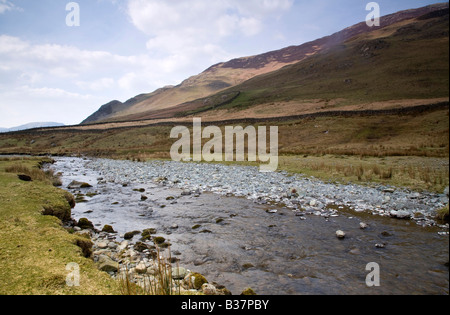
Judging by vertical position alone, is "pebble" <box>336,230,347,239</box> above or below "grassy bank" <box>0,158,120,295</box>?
below

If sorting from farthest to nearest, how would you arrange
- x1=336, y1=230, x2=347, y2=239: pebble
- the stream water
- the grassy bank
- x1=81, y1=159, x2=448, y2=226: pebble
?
x1=81, y1=159, x2=448, y2=226: pebble
x1=336, y1=230, x2=347, y2=239: pebble
the stream water
the grassy bank

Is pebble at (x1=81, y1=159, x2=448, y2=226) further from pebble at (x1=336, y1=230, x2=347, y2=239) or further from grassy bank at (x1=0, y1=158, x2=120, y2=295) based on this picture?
grassy bank at (x1=0, y1=158, x2=120, y2=295)

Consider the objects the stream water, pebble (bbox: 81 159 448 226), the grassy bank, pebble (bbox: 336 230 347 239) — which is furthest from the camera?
pebble (bbox: 81 159 448 226)

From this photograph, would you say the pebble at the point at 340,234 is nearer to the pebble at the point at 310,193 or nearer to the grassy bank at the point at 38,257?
the pebble at the point at 310,193

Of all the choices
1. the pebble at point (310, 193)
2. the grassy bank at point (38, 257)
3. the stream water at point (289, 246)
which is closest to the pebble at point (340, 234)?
the stream water at point (289, 246)

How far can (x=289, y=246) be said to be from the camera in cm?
890

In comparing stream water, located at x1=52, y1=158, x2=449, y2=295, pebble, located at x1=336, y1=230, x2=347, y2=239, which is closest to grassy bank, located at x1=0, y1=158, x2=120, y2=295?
stream water, located at x1=52, y1=158, x2=449, y2=295

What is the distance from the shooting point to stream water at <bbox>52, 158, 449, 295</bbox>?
6196 millimetres

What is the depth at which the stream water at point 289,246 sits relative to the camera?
20.3 feet

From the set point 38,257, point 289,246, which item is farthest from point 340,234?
point 38,257

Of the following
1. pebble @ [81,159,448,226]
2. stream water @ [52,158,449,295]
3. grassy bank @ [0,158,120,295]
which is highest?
grassy bank @ [0,158,120,295]

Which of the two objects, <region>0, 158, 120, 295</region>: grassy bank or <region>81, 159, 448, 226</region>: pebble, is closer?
<region>0, 158, 120, 295</region>: grassy bank

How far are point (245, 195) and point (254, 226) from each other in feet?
17.5
